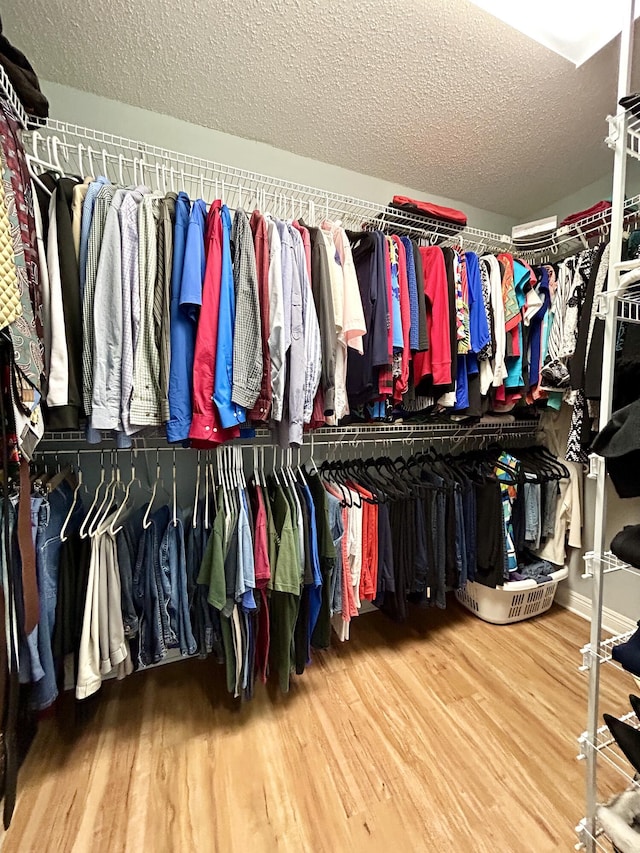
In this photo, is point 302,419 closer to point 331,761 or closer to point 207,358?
point 207,358

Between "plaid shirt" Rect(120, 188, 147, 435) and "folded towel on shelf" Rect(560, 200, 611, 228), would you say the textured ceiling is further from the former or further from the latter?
"plaid shirt" Rect(120, 188, 147, 435)

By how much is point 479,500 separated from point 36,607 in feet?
6.40

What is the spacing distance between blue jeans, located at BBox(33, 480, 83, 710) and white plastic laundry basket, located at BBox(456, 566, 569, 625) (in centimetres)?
202

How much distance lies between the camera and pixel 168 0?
1.14 meters

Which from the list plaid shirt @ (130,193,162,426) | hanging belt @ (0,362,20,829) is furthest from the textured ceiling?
hanging belt @ (0,362,20,829)

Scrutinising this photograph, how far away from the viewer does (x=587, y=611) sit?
2.13m

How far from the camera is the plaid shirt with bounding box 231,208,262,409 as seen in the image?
116 centimetres

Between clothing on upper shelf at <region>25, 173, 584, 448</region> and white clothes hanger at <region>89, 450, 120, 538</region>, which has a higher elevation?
clothing on upper shelf at <region>25, 173, 584, 448</region>

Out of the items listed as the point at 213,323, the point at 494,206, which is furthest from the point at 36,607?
the point at 494,206

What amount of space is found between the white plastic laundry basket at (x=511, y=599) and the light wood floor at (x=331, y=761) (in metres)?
0.23

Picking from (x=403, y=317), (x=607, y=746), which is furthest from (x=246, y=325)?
(x=607, y=746)

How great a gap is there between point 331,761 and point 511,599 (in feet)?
4.24

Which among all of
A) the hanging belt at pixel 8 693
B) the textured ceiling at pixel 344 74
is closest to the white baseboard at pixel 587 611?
the textured ceiling at pixel 344 74

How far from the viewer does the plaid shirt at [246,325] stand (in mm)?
1162
